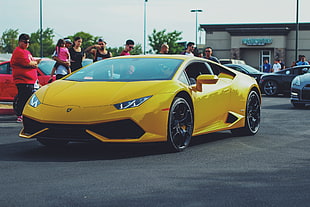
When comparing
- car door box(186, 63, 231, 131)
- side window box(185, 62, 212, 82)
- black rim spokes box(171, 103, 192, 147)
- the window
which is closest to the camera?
black rim spokes box(171, 103, 192, 147)

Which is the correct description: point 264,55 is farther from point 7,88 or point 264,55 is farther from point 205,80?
point 205,80

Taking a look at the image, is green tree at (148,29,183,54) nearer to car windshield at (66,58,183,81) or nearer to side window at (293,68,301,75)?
A: side window at (293,68,301,75)

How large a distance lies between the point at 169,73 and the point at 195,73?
84 cm

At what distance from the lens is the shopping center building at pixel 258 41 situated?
5778 cm

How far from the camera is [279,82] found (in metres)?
23.0

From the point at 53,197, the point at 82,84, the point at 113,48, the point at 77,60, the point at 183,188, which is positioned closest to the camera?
the point at 53,197

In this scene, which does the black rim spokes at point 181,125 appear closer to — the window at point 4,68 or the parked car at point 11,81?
the parked car at point 11,81

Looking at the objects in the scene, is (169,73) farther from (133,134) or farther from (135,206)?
(135,206)

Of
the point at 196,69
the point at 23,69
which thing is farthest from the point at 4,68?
the point at 196,69

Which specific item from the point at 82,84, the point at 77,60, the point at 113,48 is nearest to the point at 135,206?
the point at 82,84

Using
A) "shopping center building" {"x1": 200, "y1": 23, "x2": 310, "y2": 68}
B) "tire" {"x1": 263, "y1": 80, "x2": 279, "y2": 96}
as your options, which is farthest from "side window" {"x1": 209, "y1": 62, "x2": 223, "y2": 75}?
"shopping center building" {"x1": 200, "y1": 23, "x2": 310, "y2": 68}

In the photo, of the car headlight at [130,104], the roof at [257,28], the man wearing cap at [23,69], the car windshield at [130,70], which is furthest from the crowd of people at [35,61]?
the roof at [257,28]

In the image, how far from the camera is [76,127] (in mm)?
6434

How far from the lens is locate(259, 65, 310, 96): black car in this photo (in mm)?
Answer: 22780
